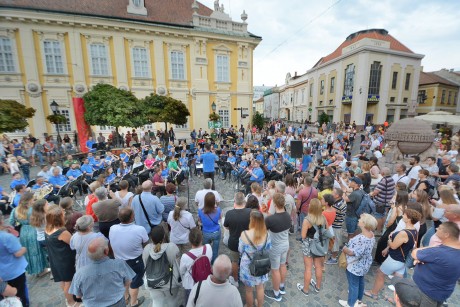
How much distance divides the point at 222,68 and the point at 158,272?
23.8m

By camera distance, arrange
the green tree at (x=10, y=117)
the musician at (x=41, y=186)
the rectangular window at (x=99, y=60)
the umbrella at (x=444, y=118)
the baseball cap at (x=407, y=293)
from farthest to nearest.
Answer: the rectangular window at (x=99, y=60) < the umbrella at (x=444, y=118) < the green tree at (x=10, y=117) < the musician at (x=41, y=186) < the baseball cap at (x=407, y=293)

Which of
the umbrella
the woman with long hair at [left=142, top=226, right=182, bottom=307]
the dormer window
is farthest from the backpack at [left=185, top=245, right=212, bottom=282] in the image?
the dormer window

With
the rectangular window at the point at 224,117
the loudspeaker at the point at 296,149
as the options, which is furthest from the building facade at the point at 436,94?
the loudspeaker at the point at 296,149

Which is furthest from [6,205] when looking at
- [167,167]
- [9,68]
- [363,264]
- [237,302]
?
[9,68]

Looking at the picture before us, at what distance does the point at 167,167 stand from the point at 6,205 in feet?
16.2

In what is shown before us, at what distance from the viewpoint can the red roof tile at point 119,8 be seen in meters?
18.3

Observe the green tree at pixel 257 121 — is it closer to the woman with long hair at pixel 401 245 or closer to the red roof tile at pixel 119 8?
the red roof tile at pixel 119 8

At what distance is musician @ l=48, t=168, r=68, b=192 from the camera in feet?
22.8

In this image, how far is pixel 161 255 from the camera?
280 centimetres

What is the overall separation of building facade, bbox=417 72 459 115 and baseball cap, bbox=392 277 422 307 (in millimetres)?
45325

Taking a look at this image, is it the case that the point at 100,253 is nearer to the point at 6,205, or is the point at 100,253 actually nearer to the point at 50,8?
the point at 6,205

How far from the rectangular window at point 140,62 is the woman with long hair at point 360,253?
23.2m

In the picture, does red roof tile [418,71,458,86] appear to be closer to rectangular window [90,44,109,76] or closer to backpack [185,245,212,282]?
rectangular window [90,44,109,76]

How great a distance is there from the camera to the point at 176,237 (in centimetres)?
397
